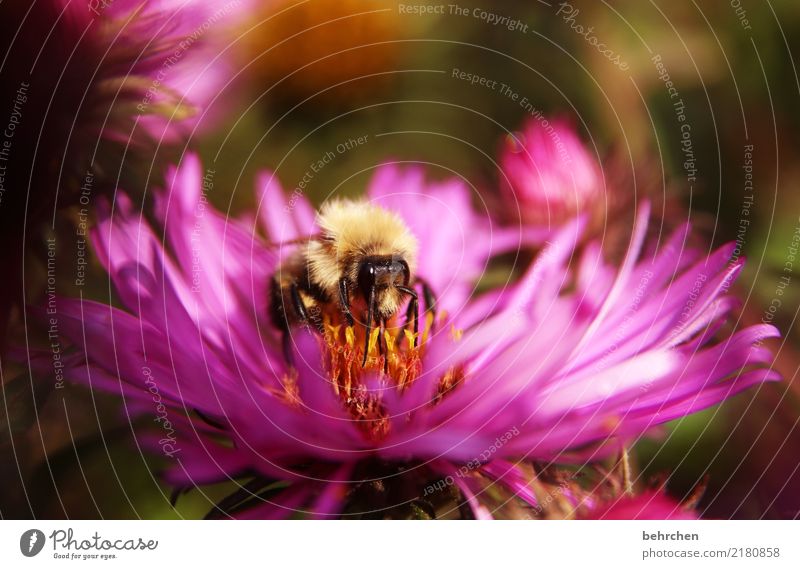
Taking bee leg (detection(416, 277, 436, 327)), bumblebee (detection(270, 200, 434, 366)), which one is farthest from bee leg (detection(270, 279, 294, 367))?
bee leg (detection(416, 277, 436, 327))

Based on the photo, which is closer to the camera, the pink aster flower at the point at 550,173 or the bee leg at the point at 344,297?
the bee leg at the point at 344,297

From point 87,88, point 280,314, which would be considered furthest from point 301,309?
point 87,88

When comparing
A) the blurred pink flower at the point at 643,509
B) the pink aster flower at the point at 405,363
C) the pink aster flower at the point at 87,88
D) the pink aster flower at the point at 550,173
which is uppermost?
the pink aster flower at the point at 87,88

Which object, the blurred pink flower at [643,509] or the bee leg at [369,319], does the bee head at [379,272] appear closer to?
the bee leg at [369,319]

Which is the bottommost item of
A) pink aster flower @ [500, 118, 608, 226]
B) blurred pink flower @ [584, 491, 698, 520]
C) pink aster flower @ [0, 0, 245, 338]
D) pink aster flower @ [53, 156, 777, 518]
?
blurred pink flower @ [584, 491, 698, 520]

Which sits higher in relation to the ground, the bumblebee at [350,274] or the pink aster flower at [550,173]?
the pink aster flower at [550,173]

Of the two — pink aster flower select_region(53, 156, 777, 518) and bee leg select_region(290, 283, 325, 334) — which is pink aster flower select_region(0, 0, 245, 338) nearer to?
pink aster flower select_region(53, 156, 777, 518)

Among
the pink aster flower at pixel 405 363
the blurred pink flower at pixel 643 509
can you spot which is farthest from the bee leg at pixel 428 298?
the blurred pink flower at pixel 643 509

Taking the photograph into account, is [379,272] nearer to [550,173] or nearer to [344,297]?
[344,297]
